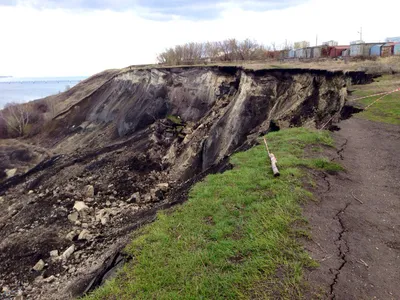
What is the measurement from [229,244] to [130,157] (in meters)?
15.8

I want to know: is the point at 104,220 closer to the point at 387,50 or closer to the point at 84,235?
the point at 84,235

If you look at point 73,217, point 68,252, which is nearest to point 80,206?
point 73,217

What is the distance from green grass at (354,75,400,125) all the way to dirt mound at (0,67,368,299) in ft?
3.24

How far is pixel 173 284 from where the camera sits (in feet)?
16.2

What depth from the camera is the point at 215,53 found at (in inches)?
1720

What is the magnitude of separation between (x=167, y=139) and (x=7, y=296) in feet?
47.9

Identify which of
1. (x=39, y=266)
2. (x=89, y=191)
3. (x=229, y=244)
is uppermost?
(x=229, y=244)

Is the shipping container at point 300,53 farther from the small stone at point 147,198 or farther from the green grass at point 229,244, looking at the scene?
the green grass at point 229,244

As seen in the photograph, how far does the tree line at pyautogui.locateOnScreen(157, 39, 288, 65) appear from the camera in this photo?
38.9m

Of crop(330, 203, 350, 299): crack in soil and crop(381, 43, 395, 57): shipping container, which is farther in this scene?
crop(381, 43, 395, 57): shipping container

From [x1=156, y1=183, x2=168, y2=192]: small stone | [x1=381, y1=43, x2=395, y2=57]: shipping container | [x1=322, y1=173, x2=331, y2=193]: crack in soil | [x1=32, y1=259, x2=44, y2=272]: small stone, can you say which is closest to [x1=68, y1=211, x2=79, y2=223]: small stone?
[x1=32, y1=259, x2=44, y2=272]: small stone

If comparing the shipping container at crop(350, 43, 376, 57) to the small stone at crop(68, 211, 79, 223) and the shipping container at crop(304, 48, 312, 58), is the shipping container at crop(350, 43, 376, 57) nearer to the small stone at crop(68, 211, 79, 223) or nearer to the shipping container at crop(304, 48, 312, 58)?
the shipping container at crop(304, 48, 312, 58)

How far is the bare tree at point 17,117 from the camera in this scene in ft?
111

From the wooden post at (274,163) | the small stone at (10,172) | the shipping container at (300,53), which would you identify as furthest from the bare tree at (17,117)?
the wooden post at (274,163)
